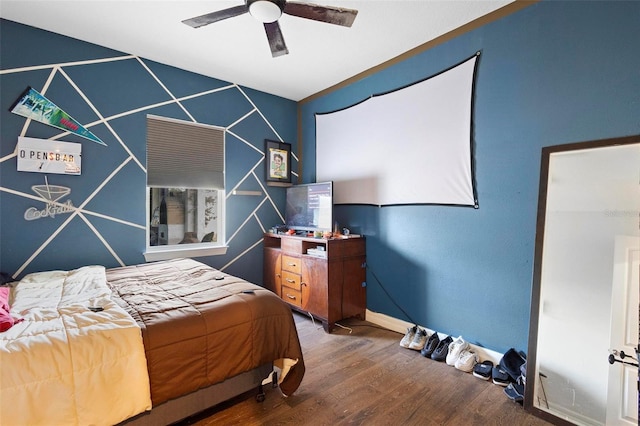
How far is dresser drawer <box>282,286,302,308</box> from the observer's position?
3281 mm

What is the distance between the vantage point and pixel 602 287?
170 cm

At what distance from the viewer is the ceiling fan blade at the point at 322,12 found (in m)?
1.84

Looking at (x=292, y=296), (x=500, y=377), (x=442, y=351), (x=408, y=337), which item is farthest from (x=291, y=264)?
(x=500, y=377)

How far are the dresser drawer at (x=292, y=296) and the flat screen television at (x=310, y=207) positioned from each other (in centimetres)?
72

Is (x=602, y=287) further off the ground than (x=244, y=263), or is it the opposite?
(x=602, y=287)

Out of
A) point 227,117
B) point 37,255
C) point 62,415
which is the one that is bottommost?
point 62,415

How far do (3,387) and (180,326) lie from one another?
0.62m

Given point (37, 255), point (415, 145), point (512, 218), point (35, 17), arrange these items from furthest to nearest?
point (415, 145)
point (37, 255)
point (35, 17)
point (512, 218)

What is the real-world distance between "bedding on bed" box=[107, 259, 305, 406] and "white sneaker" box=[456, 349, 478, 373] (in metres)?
1.27

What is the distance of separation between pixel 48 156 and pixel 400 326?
3.53 metres

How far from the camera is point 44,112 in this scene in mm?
2543

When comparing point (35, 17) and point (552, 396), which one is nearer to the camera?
point (552, 396)

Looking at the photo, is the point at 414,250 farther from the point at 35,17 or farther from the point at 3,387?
the point at 35,17

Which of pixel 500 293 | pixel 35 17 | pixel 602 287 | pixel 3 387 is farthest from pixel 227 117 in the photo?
pixel 602 287
